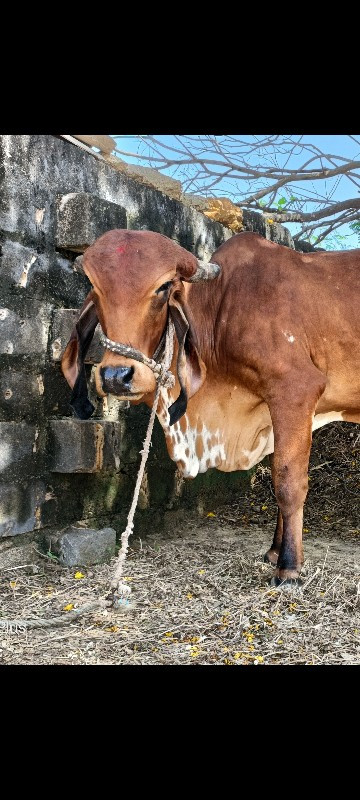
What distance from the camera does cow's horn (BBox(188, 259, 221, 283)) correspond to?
3168 mm

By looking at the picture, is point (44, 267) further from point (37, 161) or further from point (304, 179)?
point (304, 179)

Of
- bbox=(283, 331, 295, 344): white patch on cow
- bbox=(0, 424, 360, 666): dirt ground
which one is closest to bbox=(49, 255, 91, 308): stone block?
bbox=(283, 331, 295, 344): white patch on cow

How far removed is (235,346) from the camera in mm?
3379

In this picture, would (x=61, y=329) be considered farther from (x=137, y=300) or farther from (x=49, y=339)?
(x=137, y=300)

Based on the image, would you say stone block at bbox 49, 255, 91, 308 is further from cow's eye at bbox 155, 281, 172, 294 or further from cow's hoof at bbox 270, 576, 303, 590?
cow's hoof at bbox 270, 576, 303, 590

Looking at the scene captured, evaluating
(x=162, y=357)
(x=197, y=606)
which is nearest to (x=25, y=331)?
(x=162, y=357)

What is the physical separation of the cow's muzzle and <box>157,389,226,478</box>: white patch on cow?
1.80ft

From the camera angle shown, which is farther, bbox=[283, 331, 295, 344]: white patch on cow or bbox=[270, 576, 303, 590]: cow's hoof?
bbox=[283, 331, 295, 344]: white patch on cow

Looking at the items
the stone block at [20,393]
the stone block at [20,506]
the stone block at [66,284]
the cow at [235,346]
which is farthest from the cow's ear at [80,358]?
the stone block at [20,506]

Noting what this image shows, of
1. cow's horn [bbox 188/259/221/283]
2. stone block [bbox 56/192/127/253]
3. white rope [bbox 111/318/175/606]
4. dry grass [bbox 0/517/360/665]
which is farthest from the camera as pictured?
stone block [bbox 56/192/127/253]

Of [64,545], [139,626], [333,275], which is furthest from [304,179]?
[139,626]

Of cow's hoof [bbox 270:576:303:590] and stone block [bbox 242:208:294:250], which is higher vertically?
stone block [bbox 242:208:294:250]

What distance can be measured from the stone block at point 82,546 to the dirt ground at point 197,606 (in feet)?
0.19

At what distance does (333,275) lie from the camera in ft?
11.8
